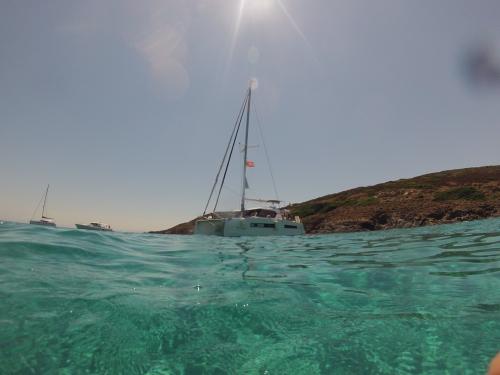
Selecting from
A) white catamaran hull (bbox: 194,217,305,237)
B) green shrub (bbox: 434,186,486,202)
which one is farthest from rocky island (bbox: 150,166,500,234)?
white catamaran hull (bbox: 194,217,305,237)

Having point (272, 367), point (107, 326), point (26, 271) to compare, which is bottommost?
point (272, 367)

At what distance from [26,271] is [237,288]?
4.02 metres

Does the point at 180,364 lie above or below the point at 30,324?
below

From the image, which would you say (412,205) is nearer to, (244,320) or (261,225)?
(261,225)

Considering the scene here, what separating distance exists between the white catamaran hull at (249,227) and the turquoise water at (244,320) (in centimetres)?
2156

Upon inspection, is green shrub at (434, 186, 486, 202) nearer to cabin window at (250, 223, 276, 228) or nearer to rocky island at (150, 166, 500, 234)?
rocky island at (150, 166, 500, 234)

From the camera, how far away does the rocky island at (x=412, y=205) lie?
40.0 metres

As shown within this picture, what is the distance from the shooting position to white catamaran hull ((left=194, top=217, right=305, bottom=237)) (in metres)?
29.2

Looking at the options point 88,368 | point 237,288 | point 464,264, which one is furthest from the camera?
point 464,264

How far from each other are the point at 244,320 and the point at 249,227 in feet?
81.6

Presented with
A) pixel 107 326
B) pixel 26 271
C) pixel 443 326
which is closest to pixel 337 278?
pixel 443 326

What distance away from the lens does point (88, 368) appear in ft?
11.0

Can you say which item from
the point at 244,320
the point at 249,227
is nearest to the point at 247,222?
the point at 249,227

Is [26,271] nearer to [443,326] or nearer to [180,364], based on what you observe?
[180,364]
